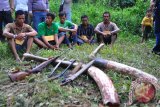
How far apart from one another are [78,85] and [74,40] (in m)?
4.24

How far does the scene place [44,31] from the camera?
9203mm

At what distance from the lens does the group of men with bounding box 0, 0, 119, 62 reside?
816 centimetres

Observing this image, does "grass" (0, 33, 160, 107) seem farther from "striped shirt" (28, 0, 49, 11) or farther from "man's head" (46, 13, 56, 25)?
"striped shirt" (28, 0, 49, 11)

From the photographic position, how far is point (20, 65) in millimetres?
7332

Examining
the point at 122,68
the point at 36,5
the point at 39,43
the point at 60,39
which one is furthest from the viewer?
the point at 60,39

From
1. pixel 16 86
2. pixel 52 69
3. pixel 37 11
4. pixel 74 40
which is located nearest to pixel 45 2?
pixel 37 11

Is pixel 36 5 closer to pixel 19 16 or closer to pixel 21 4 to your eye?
pixel 21 4

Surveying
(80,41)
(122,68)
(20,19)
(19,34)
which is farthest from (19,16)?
(122,68)

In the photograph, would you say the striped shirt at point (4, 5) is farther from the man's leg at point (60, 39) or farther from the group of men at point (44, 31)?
the man's leg at point (60, 39)

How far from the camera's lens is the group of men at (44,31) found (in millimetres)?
8156

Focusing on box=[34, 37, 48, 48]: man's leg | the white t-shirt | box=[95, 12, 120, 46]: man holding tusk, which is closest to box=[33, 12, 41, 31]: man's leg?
the white t-shirt

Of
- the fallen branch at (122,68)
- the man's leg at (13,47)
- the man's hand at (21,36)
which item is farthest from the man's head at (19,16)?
the fallen branch at (122,68)

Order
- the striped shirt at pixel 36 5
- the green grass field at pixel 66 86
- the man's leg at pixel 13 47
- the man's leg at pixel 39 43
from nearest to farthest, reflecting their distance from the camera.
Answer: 1. the green grass field at pixel 66 86
2. the man's leg at pixel 13 47
3. the man's leg at pixel 39 43
4. the striped shirt at pixel 36 5

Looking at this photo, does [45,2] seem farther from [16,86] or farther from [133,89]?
[133,89]
